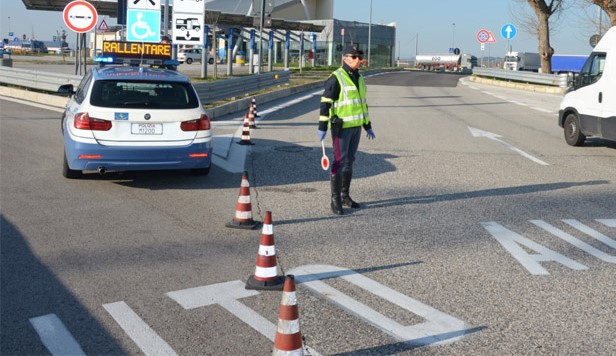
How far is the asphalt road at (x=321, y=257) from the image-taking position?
4.66m

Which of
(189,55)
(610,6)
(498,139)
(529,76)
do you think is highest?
(610,6)

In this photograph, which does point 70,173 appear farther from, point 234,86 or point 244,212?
point 234,86

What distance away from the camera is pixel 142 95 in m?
9.29

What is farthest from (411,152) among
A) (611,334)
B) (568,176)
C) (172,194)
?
(611,334)

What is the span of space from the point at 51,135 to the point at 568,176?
9.81m

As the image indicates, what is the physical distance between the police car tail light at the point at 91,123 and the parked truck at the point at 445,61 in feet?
291

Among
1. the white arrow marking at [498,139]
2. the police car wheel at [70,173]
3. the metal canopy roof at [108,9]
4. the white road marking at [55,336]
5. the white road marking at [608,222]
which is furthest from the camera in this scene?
the metal canopy roof at [108,9]

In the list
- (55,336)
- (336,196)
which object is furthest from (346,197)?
(55,336)

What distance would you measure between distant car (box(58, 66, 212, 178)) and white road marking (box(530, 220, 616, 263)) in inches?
172

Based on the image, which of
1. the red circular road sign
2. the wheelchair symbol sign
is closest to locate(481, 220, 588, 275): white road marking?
the wheelchair symbol sign

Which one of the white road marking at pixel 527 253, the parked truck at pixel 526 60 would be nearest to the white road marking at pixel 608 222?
the white road marking at pixel 527 253

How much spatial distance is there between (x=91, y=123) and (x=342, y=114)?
3217 mm

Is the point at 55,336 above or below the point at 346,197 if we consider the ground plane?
below

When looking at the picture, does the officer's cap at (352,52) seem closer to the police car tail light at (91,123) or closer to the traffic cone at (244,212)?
the traffic cone at (244,212)
